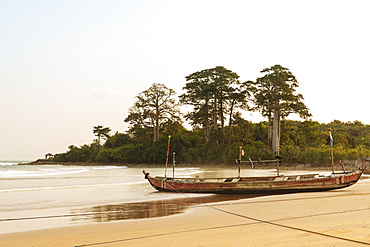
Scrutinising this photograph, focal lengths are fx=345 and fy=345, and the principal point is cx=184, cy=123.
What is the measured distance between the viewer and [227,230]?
25.8 ft

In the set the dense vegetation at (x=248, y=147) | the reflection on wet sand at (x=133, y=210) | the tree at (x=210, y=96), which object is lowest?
the reflection on wet sand at (x=133, y=210)

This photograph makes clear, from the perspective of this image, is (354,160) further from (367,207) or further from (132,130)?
(132,130)

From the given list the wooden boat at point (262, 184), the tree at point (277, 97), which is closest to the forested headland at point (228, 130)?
the tree at point (277, 97)

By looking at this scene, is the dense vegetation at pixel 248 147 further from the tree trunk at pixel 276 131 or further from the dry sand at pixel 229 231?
the dry sand at pixel 229 231

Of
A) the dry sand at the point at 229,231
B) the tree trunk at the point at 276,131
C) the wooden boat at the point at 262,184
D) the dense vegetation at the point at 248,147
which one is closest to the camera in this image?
the dry sand at the point at 229,231

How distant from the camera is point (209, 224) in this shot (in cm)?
880

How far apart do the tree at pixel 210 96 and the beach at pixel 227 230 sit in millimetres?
43842

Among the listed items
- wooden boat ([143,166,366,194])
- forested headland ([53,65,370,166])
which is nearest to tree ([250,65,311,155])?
forested headland ([53,65,370,166])

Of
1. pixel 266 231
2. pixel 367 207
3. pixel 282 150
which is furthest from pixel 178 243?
pixel 282 150

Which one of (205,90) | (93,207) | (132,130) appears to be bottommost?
(93,207)

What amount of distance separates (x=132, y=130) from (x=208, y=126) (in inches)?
613

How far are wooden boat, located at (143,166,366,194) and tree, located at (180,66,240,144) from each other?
36465mm

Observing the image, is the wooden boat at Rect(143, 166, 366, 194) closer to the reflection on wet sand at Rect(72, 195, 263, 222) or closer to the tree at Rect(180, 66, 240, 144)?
the reflection on wet sand at Rect(72, 195, 263, 222)

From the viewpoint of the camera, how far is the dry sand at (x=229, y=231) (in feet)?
21.8
